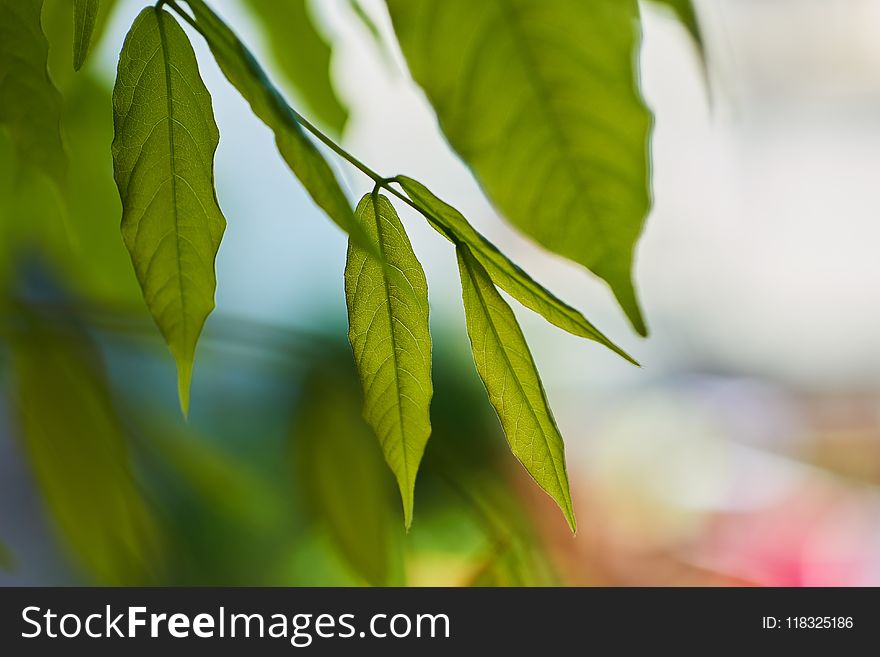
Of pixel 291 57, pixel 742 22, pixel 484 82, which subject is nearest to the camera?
pixel 484 82

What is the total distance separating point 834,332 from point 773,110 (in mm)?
409

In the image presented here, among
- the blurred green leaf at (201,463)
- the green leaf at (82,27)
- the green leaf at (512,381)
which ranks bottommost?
the green leaf at (512,381)

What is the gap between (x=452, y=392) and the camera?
3.51 feet

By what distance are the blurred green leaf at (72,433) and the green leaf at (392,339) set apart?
178 mm

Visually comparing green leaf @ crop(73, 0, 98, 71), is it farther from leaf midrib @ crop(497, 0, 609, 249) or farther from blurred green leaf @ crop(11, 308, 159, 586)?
blurred green leaf @ crop(11, 308, 159, 586)

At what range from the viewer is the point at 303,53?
0.29 m

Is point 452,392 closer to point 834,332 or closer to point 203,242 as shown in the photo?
point 834,332

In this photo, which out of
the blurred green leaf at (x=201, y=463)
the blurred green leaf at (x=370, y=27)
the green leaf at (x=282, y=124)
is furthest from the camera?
the blurred green leaf at (x=201, y=463)

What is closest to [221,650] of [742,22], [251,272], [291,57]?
[291,57]

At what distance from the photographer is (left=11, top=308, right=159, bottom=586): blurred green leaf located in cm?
30

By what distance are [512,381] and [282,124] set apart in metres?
0.06

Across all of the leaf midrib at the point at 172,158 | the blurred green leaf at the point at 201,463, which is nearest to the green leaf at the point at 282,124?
the leaf midrib at the point at 172,158

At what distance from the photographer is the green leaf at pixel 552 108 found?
4.5 inches

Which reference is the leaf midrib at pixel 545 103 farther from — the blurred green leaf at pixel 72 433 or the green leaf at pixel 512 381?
the blurred green leaf at pixel 72 433
